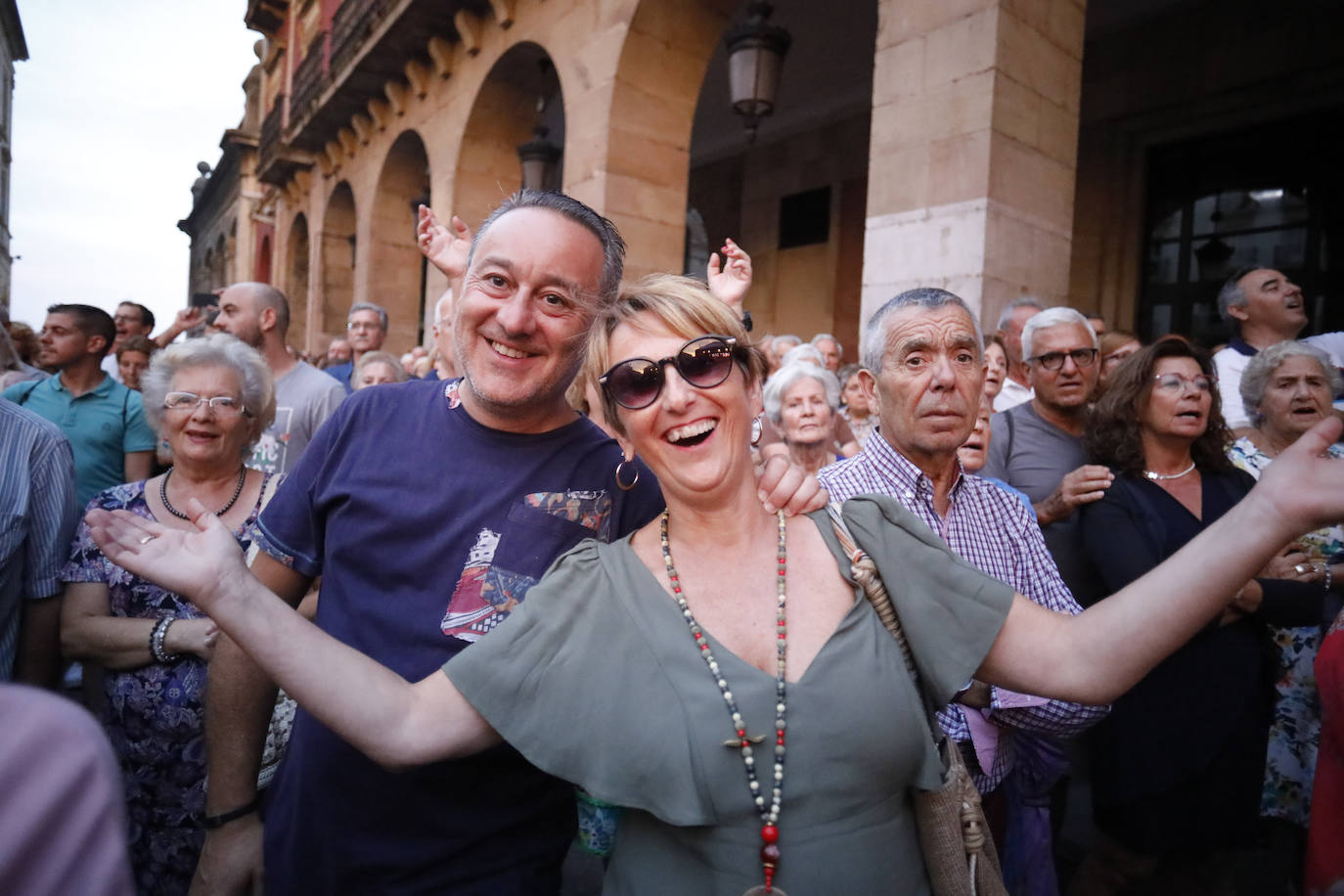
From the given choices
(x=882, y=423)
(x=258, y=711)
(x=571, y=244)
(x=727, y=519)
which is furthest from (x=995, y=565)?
(x=258, y=711)

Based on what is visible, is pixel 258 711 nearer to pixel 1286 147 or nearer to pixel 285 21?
pixel 1286 147

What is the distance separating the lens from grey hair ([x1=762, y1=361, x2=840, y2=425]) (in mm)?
3885

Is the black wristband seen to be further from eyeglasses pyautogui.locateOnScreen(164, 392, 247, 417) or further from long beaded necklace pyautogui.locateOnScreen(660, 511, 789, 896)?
eyeglasses pyautogui.locateOnScreen(164, 392, 247, 417)

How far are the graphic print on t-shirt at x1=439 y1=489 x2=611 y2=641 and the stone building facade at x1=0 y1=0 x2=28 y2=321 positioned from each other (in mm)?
49680

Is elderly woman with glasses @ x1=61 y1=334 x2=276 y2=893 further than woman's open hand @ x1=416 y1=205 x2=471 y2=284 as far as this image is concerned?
No

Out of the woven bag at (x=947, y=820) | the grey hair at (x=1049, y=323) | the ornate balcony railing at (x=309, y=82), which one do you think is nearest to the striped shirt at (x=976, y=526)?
the woven bag at (x=947, y=820)

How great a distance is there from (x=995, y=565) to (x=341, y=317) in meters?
15.5

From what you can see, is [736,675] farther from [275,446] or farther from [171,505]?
[275,446]

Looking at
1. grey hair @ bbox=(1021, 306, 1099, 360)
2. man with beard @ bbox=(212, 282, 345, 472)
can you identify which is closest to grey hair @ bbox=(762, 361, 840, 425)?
grey hair @ bbox=(1021, 306, 1099, 360)

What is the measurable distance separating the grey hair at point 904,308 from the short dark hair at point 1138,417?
38.2 inches

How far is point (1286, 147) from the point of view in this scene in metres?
7.04

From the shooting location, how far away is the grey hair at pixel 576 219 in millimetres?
1744

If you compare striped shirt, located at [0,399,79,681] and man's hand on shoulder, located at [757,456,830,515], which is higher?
man's hand on shoulder, located at [757,456,830,515]

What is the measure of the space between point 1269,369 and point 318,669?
12.8 feet
